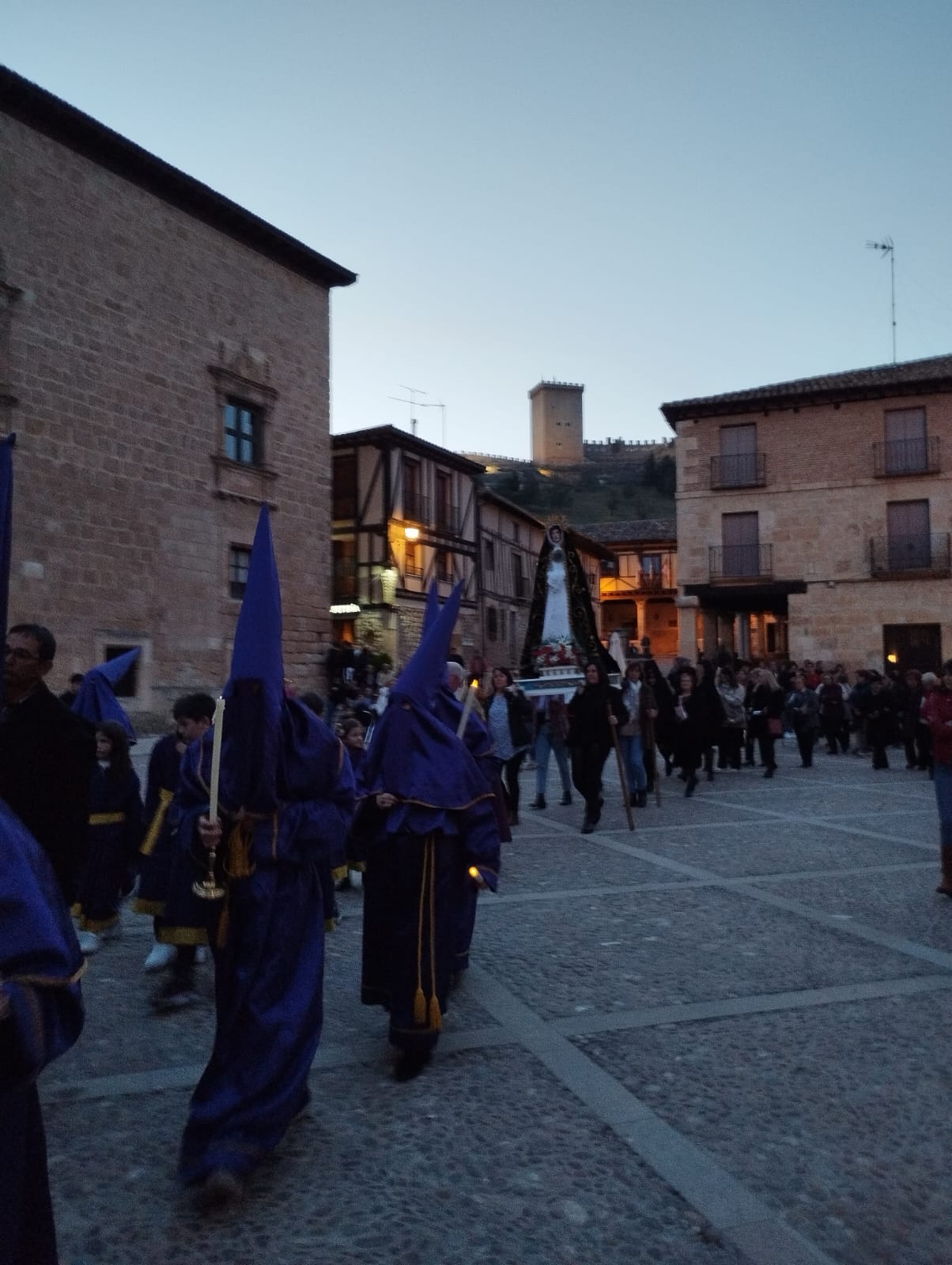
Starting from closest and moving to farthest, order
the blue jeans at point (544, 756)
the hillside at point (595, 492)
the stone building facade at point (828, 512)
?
the blue jeans at point (544, 756)
the stone building facade at point (828, 512)
the hillside at point (595, 492)

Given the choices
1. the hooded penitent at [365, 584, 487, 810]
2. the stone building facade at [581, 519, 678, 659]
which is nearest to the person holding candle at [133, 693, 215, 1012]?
the hooded penitent at [365, 584, 487, 810]

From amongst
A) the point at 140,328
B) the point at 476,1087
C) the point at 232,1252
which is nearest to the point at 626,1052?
the point at 476,1087

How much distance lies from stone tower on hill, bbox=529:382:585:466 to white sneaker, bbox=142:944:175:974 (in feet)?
332

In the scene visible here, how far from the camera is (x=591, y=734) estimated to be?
10234 mm

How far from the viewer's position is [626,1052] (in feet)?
13.7

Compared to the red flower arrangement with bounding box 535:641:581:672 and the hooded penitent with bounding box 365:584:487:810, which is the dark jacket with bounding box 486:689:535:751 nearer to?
the red flower arrangement with bounding box 535:641:581:672

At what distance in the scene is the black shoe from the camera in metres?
3.94

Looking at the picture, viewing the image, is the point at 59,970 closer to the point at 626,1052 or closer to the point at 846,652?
the point at 626,1052

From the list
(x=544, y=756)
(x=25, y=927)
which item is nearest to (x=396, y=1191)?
(x=25, y=927)

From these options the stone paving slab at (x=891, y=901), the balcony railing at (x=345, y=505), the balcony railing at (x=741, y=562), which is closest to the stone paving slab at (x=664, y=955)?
the stone paving slab at (x=891, y=901)

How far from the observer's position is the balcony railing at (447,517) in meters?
34.2

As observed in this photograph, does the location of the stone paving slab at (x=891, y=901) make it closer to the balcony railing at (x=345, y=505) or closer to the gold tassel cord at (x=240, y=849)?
the gold tassel cord at (x=240, y=849)

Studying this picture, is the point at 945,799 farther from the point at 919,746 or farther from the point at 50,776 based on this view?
the point at 919,746

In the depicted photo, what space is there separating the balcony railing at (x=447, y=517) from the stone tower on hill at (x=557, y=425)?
70698mm
